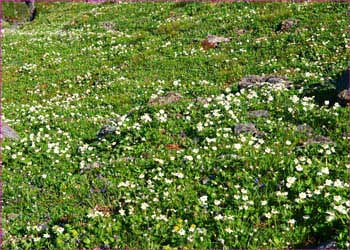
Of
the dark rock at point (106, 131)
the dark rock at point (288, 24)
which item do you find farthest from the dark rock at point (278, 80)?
the dark rock at point (288, 24)

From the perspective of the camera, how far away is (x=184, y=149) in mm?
11977

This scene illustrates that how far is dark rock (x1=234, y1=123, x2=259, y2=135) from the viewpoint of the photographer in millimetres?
12320

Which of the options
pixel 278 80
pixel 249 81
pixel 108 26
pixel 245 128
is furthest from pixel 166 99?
pixel 108 26

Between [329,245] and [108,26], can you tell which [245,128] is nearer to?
[329,245]

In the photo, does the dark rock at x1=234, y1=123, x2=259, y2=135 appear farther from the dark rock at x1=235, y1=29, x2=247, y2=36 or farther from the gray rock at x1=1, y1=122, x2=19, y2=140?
the dark rock at x1=235, y1=29, x2=247, y2=36

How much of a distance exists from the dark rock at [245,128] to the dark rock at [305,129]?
1.04 meters

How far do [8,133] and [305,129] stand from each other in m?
9.32

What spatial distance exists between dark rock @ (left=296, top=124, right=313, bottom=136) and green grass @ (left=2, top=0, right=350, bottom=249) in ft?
0.59

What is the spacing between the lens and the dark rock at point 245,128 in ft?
40.4

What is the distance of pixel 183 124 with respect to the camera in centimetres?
1347

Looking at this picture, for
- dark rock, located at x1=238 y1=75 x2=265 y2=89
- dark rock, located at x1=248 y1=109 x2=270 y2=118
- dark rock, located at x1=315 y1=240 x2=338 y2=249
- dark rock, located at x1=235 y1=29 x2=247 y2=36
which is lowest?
dark rock, located at x1=235 y1=29 x2=247 y2=36

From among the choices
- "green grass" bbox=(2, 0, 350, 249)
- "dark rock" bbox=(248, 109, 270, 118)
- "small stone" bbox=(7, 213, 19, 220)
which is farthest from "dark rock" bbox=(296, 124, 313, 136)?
"small stone" bbox=(7, 213, 19, 220)

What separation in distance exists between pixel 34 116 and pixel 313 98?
9966 millimetres

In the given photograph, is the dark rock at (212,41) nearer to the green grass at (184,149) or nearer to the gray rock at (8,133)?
the green grass at (184,149)
